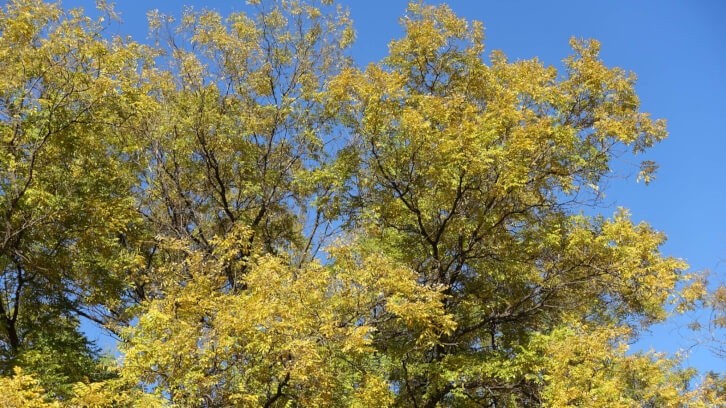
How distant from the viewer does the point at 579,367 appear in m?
8.30

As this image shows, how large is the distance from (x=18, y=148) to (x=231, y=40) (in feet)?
15.8

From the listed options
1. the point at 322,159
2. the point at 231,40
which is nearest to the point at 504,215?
the point at 322,159

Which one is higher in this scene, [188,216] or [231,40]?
[231,40]

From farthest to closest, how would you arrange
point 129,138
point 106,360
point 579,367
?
point 129,138 < point 106,360 < point 579,367

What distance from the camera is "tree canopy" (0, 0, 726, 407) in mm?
7953

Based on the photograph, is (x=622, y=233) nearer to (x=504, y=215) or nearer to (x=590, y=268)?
(x=590, y=268)

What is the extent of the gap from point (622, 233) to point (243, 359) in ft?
19.3

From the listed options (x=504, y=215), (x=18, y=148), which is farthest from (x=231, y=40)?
(x=504, y=215)

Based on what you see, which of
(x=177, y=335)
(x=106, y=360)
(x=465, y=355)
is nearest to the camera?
(x=177, y=335)

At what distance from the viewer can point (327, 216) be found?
38.2 feet

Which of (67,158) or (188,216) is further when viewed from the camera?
(188,216)

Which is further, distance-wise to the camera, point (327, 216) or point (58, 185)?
point (327, 216)

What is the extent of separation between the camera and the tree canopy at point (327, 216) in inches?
313

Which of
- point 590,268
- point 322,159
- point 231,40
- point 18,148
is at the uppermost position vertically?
point 231,40
